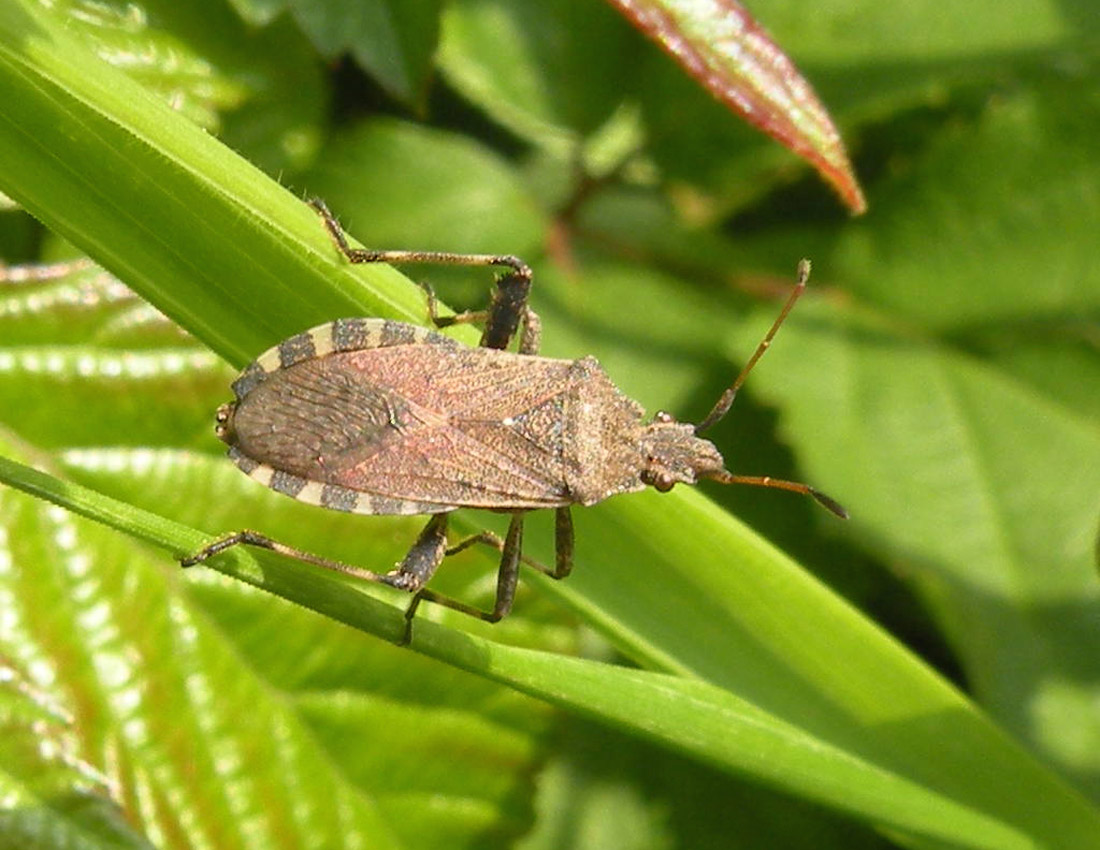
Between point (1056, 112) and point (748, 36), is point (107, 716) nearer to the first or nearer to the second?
point (748, 36)

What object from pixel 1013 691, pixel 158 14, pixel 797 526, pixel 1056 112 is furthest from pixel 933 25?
pixel 158 14

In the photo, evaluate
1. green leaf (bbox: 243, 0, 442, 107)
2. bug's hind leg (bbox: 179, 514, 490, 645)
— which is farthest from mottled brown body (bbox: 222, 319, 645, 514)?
green leaf (bbox: 243, 0, 442, 107)

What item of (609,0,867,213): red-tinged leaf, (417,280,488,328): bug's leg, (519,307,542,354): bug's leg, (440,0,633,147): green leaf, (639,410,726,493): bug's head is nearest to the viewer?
(609,0,867,213): red-tinged leaf

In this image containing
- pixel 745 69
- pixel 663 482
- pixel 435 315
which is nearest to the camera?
A: pixel 745 69

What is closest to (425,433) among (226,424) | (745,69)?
(226,424)

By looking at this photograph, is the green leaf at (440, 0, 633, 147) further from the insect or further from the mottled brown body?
the mottled brown body

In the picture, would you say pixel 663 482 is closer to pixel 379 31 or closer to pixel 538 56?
pixel 379 31

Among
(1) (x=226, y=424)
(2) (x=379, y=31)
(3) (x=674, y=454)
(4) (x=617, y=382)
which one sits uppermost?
(4) (x=617, y=382)
